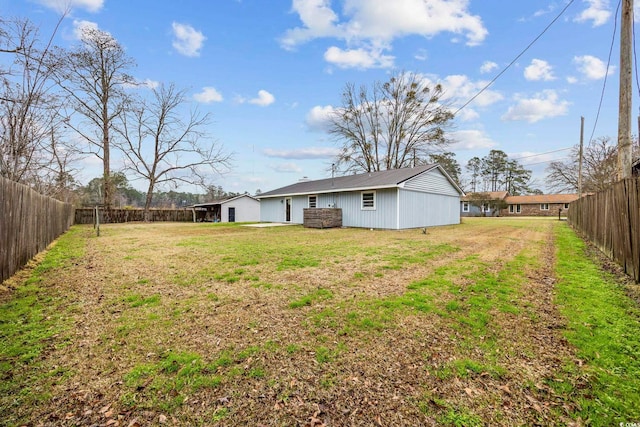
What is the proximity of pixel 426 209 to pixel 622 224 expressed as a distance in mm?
10935

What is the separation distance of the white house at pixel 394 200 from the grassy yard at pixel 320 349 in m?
9.15

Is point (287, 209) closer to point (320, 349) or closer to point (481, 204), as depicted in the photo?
point (320, 349)

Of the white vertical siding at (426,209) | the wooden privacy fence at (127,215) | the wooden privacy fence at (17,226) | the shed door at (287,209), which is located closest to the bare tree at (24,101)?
the wooden privacy fence at (17,226)

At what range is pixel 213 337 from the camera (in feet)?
9.30

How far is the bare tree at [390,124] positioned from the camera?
26.1 metres

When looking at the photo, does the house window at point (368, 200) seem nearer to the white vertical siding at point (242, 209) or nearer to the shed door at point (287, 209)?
the shed door at point (287, 209)

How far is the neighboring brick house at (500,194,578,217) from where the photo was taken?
39000mm

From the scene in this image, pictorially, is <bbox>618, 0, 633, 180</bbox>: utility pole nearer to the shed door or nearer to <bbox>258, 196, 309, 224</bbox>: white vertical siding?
<bbox>258, 196, 309, 224</bbox>: white vertical siding

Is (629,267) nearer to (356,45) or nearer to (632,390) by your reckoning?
(632,390)

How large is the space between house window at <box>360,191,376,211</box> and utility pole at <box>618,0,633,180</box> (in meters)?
9.51

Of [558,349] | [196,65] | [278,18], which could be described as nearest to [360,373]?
[558,349]

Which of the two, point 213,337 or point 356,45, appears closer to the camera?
point 213,337

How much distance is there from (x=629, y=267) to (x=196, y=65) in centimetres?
1849

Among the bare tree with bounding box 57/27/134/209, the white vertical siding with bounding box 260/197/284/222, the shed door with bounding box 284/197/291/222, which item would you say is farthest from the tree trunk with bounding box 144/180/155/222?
the shed door with bounding box 284/197/291/222
